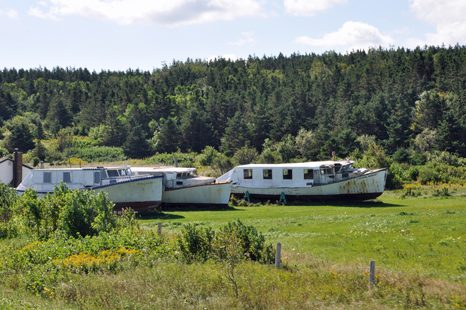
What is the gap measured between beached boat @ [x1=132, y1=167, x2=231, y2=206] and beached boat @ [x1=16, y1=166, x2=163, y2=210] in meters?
3.16

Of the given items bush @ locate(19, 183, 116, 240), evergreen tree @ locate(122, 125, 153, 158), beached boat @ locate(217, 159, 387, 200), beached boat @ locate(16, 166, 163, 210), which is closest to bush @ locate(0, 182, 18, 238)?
bush @ locate(19, 183, 116, 240)

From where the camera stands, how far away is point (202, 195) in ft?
113

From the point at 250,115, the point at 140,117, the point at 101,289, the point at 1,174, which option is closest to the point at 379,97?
the point at 250,115

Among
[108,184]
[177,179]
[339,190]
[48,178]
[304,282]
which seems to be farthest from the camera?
[177,179]

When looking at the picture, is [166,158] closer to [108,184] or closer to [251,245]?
[108,184]

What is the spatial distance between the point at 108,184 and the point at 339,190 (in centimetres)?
1855

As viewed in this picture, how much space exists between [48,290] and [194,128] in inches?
3352

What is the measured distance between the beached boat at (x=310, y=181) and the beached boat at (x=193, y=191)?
4313 millimetres

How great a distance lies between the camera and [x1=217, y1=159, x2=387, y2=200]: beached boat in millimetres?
34750

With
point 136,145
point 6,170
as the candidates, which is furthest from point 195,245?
point 136,145

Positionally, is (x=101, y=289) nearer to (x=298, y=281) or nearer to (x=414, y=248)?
(x=298, y=281)

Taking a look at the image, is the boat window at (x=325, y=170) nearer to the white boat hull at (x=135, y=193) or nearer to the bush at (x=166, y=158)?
the white boat hull at (x=135, y=193)

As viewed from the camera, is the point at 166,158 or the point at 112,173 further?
the point at 166,158

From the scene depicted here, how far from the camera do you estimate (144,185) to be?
103ft
